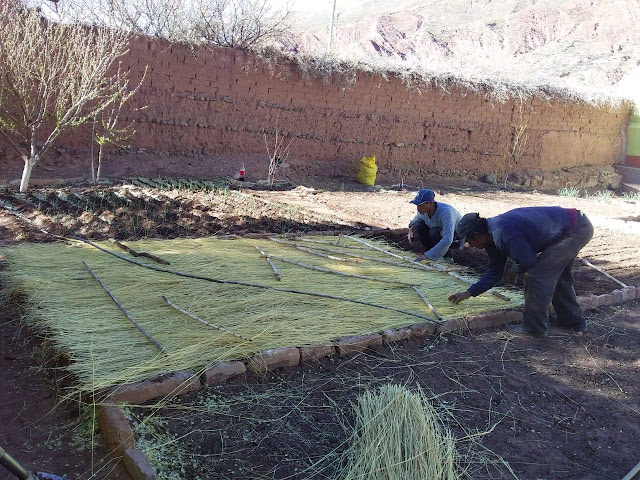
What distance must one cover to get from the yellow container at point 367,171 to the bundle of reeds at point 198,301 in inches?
261

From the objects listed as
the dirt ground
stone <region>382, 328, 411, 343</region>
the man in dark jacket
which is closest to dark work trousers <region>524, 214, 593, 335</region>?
the man in dark jacket

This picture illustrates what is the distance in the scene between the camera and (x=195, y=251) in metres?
4.91

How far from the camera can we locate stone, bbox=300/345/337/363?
10.9 ft

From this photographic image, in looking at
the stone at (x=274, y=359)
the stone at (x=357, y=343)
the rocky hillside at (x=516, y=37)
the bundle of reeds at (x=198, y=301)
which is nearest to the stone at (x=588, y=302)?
the bundle of reeds at (x=198, y=301)

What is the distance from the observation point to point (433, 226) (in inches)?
222

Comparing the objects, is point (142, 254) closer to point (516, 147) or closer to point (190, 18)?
point (190, 18)

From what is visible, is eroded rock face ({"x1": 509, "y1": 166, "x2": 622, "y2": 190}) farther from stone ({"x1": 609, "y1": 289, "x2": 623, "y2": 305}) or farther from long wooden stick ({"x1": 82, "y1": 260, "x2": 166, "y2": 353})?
long wooden stick ({"x1": 82, "y1": 260, "x2": 166, "y2": 353})

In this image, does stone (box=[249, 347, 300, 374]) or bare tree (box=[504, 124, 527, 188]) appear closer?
stone (box=[249, 347, 300, 374])

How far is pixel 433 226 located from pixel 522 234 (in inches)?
68.2

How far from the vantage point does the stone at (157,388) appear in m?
2.68

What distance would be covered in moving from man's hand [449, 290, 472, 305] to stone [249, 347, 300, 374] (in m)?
1.46

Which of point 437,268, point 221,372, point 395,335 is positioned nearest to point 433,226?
point 437,268

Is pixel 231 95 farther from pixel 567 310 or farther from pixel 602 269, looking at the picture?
pixel 567 310

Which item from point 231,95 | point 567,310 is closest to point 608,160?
point 231,95
